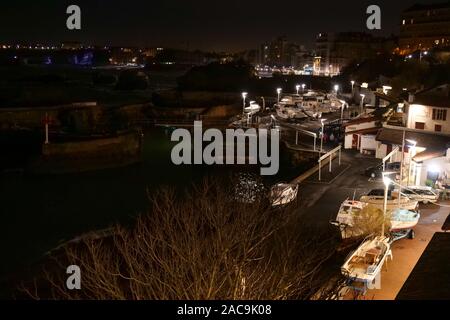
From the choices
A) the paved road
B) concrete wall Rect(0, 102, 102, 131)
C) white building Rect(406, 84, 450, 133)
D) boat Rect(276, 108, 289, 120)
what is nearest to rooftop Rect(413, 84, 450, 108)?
white building Rect(406, 84, 450, 133)

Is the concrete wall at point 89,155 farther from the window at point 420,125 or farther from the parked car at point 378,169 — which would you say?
the window at point 420,125

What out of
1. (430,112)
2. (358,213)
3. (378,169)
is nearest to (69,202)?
(378,169)

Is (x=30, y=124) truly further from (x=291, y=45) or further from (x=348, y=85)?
(x=291, y=45)

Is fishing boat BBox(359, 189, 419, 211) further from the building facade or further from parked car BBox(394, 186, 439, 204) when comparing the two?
the building facade

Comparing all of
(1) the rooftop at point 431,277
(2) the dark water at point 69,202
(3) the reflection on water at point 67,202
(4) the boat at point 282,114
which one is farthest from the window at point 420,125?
(1) the rooftop at point 431,277
